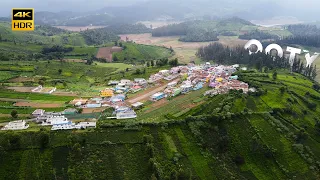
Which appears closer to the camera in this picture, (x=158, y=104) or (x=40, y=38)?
(x=158, y=104)

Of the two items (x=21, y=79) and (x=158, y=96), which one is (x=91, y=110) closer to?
(x=158, y=96)

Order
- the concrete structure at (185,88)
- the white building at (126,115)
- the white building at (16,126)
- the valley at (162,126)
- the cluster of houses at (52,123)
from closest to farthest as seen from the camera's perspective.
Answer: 1. the valley at (162,126)
2. the white building at (16,126)
3. the cluster of houses at (52,123)
4. the white building at (126,115)
5. the concrete structure at (185,88)

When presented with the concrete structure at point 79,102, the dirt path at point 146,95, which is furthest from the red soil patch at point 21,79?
the dirt path at point 146,95

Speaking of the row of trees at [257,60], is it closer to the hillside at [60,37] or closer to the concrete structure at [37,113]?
the concrete structure at [37,113]

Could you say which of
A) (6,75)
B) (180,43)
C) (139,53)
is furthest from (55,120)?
(180,43)

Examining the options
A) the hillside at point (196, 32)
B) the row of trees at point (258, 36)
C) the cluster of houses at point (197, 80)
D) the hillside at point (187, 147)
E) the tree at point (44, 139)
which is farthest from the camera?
the row of trees at point (258, 36)

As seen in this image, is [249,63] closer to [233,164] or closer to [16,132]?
[233,164]
